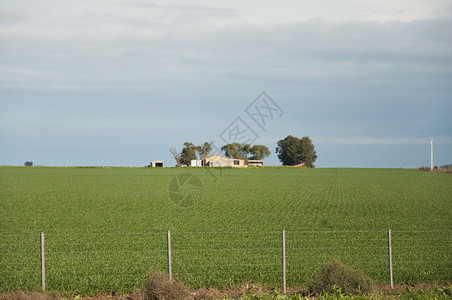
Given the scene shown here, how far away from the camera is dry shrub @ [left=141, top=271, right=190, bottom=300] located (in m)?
12.4

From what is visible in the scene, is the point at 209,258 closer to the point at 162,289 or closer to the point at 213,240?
the point at 213,240

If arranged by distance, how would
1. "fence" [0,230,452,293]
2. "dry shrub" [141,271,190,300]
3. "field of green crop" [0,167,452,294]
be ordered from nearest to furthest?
"dry shrub" [141,271,190,300] < "fence" [0,230,452,293] < "field of green crop" [0,167,452,294]

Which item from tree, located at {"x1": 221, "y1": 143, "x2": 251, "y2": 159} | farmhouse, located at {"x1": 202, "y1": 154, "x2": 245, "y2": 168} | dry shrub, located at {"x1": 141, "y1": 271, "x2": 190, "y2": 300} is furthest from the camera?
tree, located at {"x1": 221, "y1": 143, "x2": 251, "y2": 159}

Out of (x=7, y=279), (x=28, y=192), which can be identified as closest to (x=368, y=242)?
(x=7, y=279)

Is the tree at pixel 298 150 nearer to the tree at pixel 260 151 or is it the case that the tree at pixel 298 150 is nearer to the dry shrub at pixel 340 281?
the tree at pixel 260 151

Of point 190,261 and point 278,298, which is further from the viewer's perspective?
point 190,261

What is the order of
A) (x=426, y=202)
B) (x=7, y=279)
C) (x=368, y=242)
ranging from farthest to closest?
(x=426, y=202) → (x=368, y=242) → (x=7, y=279)

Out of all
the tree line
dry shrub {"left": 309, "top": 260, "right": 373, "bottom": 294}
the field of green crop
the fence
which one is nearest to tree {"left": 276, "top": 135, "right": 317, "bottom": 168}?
the tree line

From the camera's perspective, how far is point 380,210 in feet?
124

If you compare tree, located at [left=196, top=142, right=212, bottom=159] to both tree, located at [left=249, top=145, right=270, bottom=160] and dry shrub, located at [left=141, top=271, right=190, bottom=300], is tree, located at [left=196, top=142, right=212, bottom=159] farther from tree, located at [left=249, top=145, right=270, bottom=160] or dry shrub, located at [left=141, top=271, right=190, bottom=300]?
dry shrub, located at [left=141, top=271, right=190, bottom=300]

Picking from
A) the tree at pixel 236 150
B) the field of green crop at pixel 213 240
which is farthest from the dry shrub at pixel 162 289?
the tree at pixel 236 150

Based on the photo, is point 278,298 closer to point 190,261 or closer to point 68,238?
point 190,261

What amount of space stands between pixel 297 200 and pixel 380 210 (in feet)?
29.7

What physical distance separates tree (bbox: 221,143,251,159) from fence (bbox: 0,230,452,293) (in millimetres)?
155387
